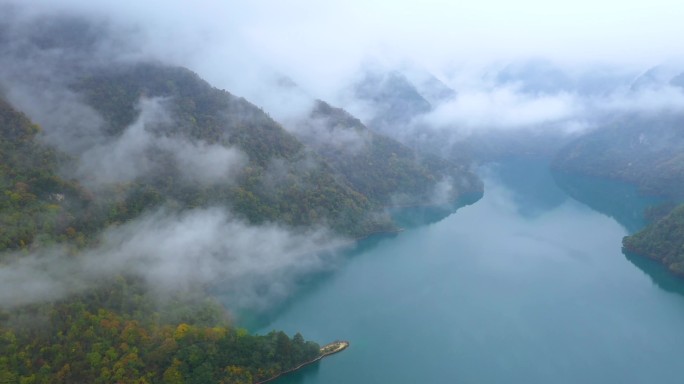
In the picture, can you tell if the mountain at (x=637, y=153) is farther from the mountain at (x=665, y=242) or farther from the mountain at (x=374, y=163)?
the mountain at (x=374, y=163)

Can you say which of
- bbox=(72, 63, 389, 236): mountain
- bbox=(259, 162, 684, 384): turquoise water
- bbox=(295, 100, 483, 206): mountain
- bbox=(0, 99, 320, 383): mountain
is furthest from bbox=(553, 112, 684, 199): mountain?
bbox=(0, 99, 320, 383): mountain

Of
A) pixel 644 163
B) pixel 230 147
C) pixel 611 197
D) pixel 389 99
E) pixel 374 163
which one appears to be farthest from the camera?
pixel 389 99

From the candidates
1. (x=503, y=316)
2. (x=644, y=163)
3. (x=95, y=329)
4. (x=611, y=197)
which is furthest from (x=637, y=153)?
(x=95, y=329)

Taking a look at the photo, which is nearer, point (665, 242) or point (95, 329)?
point (95, 329)

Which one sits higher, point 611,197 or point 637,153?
point 637,153

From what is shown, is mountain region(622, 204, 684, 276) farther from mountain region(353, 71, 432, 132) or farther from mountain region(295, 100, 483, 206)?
mountain region(353, 71, 432, 132)

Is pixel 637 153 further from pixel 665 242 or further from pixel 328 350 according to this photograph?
pixel 328 350

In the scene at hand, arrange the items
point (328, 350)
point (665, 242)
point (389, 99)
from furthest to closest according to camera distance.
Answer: point (389, 99) < point (665, 242) < point (328, 350)
